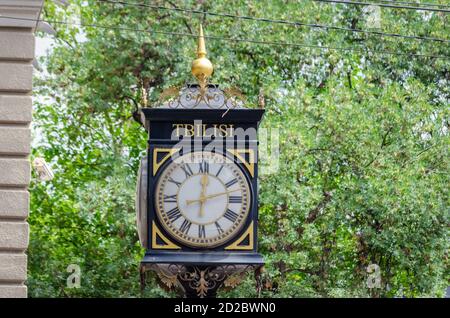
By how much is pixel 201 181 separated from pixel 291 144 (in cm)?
1053

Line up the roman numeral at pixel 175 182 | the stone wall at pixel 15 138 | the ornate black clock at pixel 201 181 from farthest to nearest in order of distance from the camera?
the stone wall at pixel 15 138
the roman numeral at pixel 175 182
the ornate black clock at pixel 201 181

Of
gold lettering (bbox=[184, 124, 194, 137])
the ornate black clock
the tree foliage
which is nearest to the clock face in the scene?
the ornate black clock

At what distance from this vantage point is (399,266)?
2055cm

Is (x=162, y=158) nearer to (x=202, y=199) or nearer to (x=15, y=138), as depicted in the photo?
(x=202, y=199)

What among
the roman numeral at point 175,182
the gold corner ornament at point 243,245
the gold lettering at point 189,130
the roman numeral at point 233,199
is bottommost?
the gold corner ornament at point 243,245

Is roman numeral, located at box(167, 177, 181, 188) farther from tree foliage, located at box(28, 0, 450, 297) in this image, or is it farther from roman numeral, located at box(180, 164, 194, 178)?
tree foliage, located at box(28, 0, 450, 297)

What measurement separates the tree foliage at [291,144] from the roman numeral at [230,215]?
10.3m

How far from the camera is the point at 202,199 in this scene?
946 centimetres

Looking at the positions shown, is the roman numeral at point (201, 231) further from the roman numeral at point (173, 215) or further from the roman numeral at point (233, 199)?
the roman numeral at point (233, 199)

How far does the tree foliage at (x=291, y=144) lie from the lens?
20.0 metres

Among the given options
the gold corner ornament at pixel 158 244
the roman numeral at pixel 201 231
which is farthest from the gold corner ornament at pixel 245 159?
the gold corner ornament at pixel 158 244

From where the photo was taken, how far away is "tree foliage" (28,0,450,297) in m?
20.0

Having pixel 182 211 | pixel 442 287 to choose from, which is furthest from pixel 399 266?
pixel 182 211

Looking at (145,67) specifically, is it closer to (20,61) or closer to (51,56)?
(51,56)
